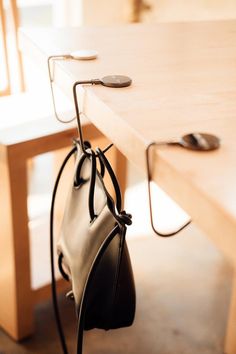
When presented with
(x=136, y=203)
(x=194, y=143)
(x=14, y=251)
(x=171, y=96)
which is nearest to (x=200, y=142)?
(x=194, y=143)

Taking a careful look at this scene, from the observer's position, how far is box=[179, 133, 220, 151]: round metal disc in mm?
551

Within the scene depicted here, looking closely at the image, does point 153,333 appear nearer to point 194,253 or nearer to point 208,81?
point 194,253

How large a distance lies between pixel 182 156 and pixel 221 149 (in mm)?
A: 50

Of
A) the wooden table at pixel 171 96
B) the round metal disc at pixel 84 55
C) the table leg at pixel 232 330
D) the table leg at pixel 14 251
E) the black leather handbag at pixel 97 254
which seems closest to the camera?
the wooden table at pixel 171 96

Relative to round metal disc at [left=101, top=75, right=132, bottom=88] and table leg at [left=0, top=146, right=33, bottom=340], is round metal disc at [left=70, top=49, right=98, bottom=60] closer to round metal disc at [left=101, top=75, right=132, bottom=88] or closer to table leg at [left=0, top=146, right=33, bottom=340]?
round metal disc at [left=101, top=75, right=132, bottom=88]

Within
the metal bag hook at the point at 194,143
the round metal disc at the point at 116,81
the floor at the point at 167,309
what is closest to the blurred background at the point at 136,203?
the floor at the point at 167,309

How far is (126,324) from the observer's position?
2.36 ft

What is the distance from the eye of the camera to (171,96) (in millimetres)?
708

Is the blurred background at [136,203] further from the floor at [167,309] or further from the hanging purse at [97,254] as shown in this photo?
the hanging purse at [97,254]

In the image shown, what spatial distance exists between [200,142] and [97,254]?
198mm

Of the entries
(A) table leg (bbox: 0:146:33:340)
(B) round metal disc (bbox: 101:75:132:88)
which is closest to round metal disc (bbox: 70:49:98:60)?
(B) round metal disc (bbox: 101:75:132:88)

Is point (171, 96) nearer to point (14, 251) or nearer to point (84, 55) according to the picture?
point (84, 55)

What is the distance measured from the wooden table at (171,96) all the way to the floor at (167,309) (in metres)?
0.72

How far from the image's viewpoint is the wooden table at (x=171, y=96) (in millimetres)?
493
